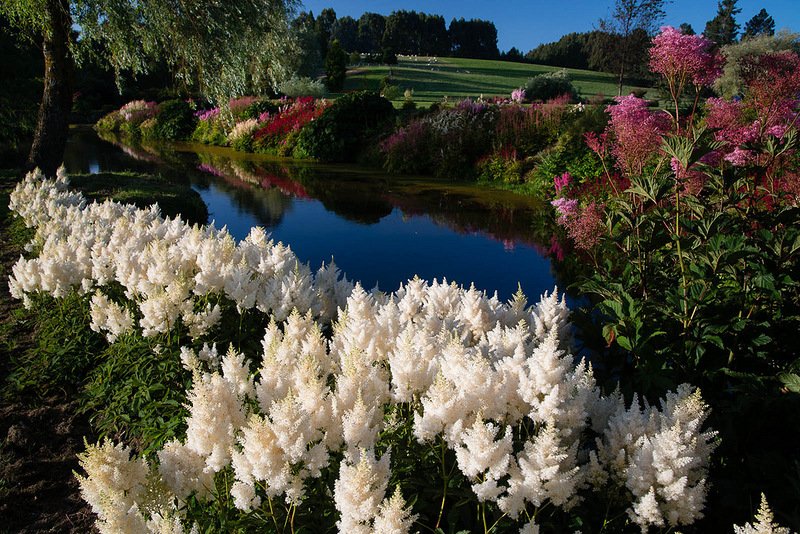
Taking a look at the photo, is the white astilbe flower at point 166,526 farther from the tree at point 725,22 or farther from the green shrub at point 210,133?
the tree at point 725,22

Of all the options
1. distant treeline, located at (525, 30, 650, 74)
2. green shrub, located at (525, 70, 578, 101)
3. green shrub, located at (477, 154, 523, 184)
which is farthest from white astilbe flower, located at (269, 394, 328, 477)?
distant treeline, located at (525, 30, 650, 74)

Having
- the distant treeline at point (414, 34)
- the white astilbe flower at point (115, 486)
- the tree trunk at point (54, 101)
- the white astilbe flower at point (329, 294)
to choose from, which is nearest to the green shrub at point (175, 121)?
the tree trunk at point (54, 101)

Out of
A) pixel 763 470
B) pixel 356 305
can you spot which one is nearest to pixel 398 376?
pixel 356 305

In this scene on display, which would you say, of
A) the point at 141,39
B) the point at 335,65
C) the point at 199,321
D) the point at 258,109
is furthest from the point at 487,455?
the point at 335,65

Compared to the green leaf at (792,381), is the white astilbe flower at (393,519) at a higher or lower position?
lower

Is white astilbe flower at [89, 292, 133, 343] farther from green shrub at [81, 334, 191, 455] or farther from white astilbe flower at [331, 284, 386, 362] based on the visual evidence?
white astilbe flower at [331, 284, 386, 362]

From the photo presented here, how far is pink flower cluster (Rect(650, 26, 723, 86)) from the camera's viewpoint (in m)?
4.20

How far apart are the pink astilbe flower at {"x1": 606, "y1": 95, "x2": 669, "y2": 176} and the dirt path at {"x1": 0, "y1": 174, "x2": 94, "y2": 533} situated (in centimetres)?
485

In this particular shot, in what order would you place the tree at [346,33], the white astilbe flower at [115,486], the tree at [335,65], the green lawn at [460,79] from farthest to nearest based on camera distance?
the tree at [346,33], the green lawn at [460,79], the tree at [335,65], the white astilbe flower at [115,486]

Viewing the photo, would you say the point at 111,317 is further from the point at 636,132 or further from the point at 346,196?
the point at 346,196

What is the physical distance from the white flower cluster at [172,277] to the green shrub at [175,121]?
104 ft

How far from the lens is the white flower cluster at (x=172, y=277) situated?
3.89 meters

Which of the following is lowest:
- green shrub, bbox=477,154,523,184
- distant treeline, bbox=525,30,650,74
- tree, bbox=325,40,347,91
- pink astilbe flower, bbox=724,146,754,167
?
green shrub, bbox=477,154,523,184

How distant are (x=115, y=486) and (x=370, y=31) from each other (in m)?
117
